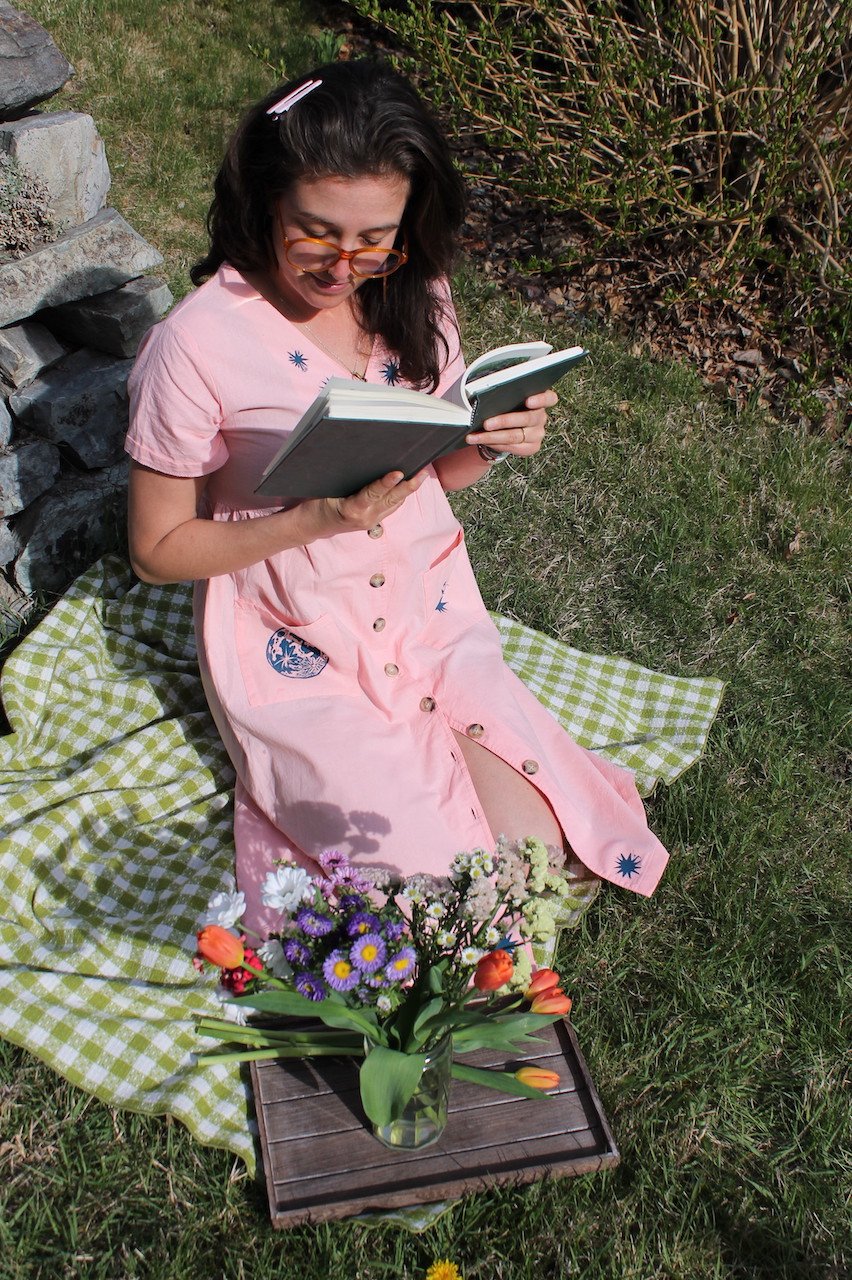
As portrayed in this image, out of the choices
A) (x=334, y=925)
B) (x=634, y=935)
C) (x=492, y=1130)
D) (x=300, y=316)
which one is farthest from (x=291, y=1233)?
(x=300, y=316)

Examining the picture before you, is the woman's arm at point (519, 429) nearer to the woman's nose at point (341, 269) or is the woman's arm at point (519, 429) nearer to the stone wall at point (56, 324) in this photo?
the woman's nose at point (341, 269)

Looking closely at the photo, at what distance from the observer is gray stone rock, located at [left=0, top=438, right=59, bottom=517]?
301 cm

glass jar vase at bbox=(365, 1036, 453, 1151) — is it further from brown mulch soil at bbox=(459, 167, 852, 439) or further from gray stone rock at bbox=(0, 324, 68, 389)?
Answer: brown mulch soil at bbox=(459, 167, 852, 439)

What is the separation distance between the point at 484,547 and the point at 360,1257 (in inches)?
87.5

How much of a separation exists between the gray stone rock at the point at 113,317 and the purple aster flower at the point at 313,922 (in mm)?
2086

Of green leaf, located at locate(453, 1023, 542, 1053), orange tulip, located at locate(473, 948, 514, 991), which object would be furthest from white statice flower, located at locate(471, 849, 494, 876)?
green leaf, located at locate(453, 1023, 542, 1053)

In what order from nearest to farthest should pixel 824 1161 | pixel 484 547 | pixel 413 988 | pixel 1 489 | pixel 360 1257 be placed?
pixel 413 988
pixel 360 1257
pixel 824 1161
pixel 1 489
pixel 484 547

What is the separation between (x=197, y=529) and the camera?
231 centimetres

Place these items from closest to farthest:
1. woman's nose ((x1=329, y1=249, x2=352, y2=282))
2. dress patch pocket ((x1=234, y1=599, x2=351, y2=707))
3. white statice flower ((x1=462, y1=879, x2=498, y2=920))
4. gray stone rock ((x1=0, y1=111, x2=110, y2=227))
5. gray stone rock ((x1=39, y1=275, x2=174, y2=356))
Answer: white statice flower ((x1=462, y1=879, x2=498, y2=920)), woman's nose ((x1=329, y1=249, x2=352, y2=282)), dress patch pocket ((x1=234, y1=599, x2=351, y2=707)), gray stone rock ((x1=0, y1=111, x2=110, y2=227)), gray stone rock ((x1=39, y1=275, x2=174, y2=356))

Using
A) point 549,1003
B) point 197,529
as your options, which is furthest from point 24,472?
point 549,1003

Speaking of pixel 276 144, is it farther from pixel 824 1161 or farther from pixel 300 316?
pixel 824 1161

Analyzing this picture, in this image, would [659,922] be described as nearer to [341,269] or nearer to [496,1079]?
[496,1079]

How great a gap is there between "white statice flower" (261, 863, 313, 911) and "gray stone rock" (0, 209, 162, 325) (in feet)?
6.48

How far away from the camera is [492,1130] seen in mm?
2066
